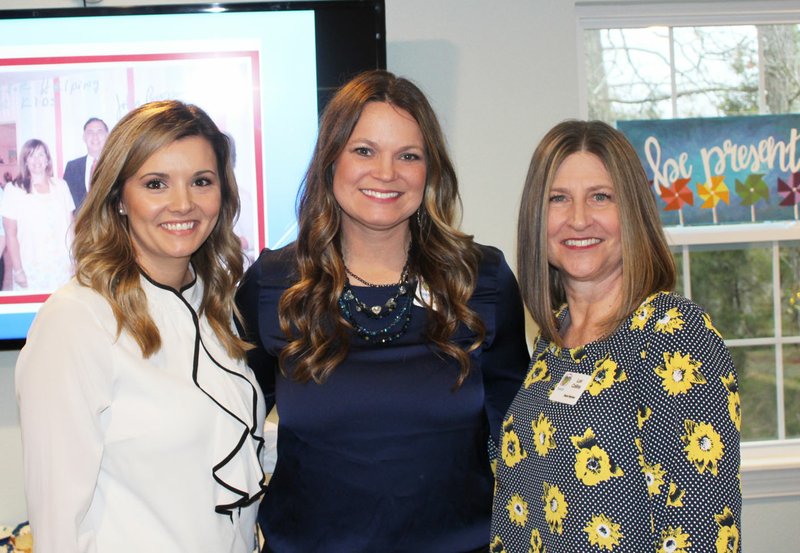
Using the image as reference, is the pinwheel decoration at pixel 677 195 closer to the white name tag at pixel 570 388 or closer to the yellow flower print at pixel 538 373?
the yellow flower print at pixel 538 373

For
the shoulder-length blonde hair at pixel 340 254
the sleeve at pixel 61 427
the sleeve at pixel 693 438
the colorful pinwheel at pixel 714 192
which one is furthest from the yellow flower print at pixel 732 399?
the colorful pinwheel at pixel 714 192

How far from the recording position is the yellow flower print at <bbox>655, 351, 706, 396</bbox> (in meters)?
1.39

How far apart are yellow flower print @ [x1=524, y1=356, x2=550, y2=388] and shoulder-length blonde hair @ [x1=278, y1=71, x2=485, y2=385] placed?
0.48ft

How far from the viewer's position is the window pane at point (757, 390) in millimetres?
3406

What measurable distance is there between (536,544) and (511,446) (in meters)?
0.21

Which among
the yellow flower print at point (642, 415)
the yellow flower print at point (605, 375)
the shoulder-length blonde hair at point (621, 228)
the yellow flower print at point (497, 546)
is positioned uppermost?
the shoulder-length blonde hair at point (621, 228)

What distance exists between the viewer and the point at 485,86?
3023 mm

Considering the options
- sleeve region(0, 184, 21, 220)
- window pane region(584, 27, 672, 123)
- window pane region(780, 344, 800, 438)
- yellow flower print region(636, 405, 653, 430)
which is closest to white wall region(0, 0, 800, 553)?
window pane region(584, 27, 672, 123)

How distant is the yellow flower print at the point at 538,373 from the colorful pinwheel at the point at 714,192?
175 centimetres

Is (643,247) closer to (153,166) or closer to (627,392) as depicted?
(627,392)

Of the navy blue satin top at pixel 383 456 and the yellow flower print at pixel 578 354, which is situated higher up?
the yellow flower print at pixel 578 354

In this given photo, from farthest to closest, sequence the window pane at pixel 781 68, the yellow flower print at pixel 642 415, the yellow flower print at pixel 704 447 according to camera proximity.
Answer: the window pane at pixel 781 68, the yellow flower print at pixel 642 415, the yellow flower print at pixel 704 447

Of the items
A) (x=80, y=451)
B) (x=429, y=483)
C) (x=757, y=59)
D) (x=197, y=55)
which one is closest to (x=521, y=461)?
(x=429, y=483)

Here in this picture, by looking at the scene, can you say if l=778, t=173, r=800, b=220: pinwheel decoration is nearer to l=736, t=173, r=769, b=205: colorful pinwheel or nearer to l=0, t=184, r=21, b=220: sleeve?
l=736, t=173, r=769, b=205: colorful pinwheel
